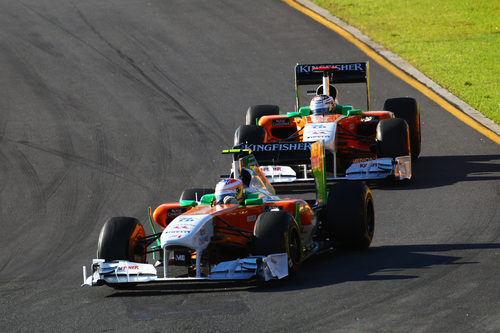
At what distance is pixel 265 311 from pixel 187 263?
191 centimetres

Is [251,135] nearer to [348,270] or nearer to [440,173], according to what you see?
[440,173]

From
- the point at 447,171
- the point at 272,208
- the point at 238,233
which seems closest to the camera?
the point at 238,233

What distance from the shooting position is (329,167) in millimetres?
18953

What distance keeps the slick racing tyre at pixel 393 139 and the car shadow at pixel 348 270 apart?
5.33 m

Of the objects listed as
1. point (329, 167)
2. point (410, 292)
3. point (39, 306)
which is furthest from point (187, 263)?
point (329, 167)

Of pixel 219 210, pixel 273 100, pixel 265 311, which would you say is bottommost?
pixel 265 311

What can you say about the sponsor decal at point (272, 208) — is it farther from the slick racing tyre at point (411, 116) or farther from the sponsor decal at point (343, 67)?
the sponsor decal at point (343, 67)

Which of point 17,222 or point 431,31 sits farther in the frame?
point 431,31

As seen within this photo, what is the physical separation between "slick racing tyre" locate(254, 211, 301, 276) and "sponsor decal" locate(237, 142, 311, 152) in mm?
5239

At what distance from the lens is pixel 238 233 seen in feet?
40.8

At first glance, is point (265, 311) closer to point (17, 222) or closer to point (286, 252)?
point (286, 252)

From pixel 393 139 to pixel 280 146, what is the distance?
2.68 m

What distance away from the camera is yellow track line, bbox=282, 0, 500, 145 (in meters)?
22.9

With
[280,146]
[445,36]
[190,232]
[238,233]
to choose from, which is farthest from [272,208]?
[445,36]
